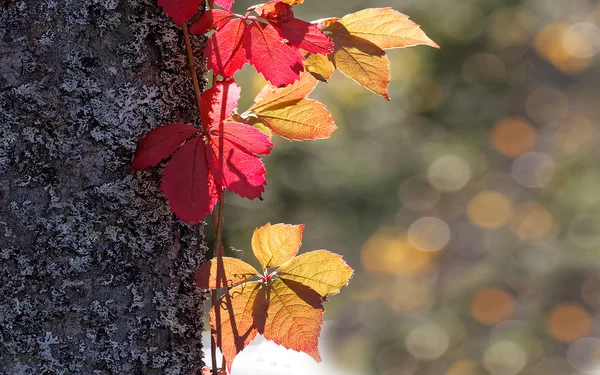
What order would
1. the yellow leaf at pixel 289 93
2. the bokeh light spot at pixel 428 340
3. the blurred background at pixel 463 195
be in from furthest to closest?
the bokeh light spot at pixel 428 340 → the blurred background at pixel 463 195 → the yellow leaf at pixel 289 93

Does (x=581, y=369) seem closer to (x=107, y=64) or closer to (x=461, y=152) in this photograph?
(x=461, y=152)

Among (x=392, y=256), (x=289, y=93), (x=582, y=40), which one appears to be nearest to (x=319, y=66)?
(x=289, y=93)

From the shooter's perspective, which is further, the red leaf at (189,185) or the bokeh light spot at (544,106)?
the bokeh light spot at (544,106)

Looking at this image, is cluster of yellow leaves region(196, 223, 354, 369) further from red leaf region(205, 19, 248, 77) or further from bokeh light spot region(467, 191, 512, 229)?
bokeh light spot region(467, 191, 512, 229)

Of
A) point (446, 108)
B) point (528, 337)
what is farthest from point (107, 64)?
point (528, 337)

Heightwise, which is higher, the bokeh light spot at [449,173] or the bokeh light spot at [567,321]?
the bokeh light spot at [449,173]

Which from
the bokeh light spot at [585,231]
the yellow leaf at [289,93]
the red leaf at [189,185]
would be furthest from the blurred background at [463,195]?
the red leaf at [189,185]

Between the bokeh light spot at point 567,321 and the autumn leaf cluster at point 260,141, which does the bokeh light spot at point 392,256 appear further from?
the autumn leaf cluster at point 260,141
